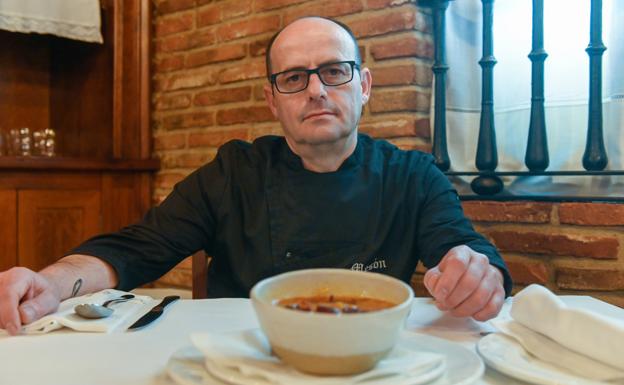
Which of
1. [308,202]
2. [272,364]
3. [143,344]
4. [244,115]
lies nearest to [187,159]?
[244,115]

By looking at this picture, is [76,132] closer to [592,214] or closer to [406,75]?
[406,75]

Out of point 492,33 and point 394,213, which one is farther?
point 492,33

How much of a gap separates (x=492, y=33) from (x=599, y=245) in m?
0.66

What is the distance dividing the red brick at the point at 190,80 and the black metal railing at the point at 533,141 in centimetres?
98

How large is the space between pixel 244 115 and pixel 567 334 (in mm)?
1731

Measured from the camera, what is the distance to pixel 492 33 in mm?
1666

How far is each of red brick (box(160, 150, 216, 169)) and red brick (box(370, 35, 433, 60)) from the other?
0.86m

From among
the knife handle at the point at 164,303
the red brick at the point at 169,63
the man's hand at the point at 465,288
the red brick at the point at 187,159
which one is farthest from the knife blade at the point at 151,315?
the red brick at the point at 169,63

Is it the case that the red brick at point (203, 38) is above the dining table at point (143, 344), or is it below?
above

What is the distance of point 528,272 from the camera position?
158 cm

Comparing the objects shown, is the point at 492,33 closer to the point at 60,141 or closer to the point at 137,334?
the point at 137,334

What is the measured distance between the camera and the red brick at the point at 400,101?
177 centimetres

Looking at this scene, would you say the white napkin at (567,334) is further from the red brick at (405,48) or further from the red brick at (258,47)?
the red brick at (258,47)

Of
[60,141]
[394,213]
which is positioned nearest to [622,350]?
[394,213]
